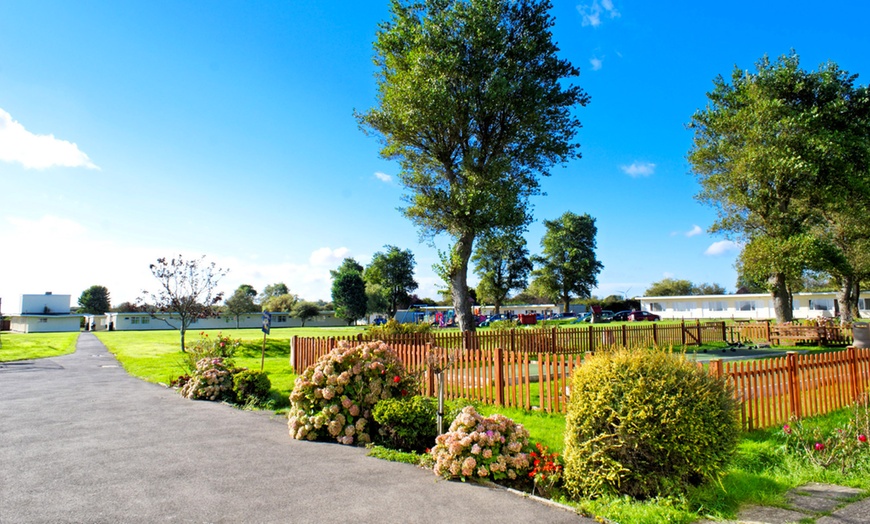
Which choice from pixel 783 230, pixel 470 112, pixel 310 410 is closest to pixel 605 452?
pixel 310 410

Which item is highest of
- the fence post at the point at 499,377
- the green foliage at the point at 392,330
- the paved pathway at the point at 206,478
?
the green foliage at the point at 392,330

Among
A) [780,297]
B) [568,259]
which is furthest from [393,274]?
[780,297]

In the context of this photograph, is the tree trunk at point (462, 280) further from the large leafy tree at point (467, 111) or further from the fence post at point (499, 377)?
the fence post at point (499, 377)

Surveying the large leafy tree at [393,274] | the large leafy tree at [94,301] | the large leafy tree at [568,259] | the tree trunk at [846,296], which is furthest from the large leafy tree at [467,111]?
the large leafy tree at [94,301]

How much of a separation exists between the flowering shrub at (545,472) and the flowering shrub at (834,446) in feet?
10.3

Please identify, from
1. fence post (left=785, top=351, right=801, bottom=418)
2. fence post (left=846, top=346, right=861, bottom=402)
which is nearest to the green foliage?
fence post (left=785, top=351, right=801, bottom=418)

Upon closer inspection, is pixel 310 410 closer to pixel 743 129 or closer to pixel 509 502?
pixel 509 502

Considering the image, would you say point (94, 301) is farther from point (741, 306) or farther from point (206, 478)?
point (206, 478)

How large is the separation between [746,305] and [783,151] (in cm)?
5674

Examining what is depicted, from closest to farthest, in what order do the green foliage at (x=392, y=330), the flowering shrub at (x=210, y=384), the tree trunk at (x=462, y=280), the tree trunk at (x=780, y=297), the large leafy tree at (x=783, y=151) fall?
the flowering shrub at (x=210, y=384)
the green foliage at (x=392, y=330)
the tree trunk at (x=462, y=280)
the large leafy tree at (x=783, y=151)
the tree trunk at (x=780, y=297)

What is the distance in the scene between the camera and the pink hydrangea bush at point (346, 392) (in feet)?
26.2

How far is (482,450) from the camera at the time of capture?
5.95 meters

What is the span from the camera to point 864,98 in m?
24.6

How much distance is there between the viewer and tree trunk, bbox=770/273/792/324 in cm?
2573
